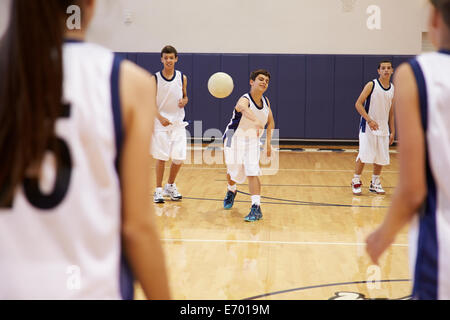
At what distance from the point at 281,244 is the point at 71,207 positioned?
12.9 ft

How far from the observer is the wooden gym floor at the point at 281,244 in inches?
148

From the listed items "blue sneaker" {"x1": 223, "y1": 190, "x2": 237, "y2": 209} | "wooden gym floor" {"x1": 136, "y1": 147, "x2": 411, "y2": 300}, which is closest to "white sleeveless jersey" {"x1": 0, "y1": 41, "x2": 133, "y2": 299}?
"wooden gym floor" {"x1": 136, "y1": 147, "x2": 411, "y2": 300}

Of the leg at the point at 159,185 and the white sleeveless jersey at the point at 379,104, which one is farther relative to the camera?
the white sleeveless jersey at the point at 379,104

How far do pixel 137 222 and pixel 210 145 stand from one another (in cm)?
1185

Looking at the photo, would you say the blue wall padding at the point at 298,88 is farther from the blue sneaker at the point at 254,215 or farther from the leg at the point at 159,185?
the blue sneaker at the point at 254,215

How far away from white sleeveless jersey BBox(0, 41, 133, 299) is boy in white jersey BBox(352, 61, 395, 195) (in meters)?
6.57

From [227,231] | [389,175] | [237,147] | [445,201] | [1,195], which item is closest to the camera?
[1,195]

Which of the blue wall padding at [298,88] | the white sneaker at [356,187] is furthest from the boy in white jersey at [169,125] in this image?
the blue wall padding at [298,88]

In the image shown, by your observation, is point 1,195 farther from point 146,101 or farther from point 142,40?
point 142,40

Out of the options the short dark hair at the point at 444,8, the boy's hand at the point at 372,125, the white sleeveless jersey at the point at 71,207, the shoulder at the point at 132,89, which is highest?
the short dark hair at the point at 444,8

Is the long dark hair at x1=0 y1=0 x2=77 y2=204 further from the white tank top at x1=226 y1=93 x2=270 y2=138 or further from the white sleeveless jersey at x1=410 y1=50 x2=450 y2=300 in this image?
the white tank top at x1=226 y1=93 x2=270 y2=138

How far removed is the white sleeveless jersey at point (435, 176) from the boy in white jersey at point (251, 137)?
436 centimetres

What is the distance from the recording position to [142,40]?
13.5 metres
